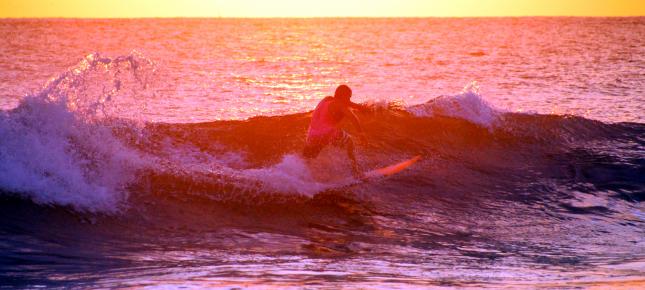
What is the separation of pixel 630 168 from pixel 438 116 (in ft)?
11.7

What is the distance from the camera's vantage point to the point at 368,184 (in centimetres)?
1309

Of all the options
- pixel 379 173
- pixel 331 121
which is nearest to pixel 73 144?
pixel 331 121

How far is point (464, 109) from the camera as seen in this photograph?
17.3m

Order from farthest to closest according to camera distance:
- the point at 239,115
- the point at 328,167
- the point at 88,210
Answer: the point at 239,115, the point at 328,167, the point at 88,210

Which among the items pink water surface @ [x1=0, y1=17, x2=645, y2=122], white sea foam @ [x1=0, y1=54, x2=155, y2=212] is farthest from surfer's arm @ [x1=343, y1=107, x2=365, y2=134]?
pink water surface @ [x1=0, y1=17, x2=645, y2=122]

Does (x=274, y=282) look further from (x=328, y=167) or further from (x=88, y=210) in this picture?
(x=328, y=167)

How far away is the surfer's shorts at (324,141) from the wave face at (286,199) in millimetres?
446

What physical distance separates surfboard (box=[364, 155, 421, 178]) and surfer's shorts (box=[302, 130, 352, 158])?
1272 mm

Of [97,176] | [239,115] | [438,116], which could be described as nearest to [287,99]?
[239,115]

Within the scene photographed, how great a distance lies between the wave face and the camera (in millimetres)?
9023

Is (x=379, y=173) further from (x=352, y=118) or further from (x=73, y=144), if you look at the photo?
(x=73, y=144)

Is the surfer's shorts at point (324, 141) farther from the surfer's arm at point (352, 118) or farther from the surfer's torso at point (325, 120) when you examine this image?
the surfer's arm at point (352, 118)

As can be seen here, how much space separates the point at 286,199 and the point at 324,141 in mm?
891

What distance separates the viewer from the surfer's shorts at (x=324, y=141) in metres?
11.9
